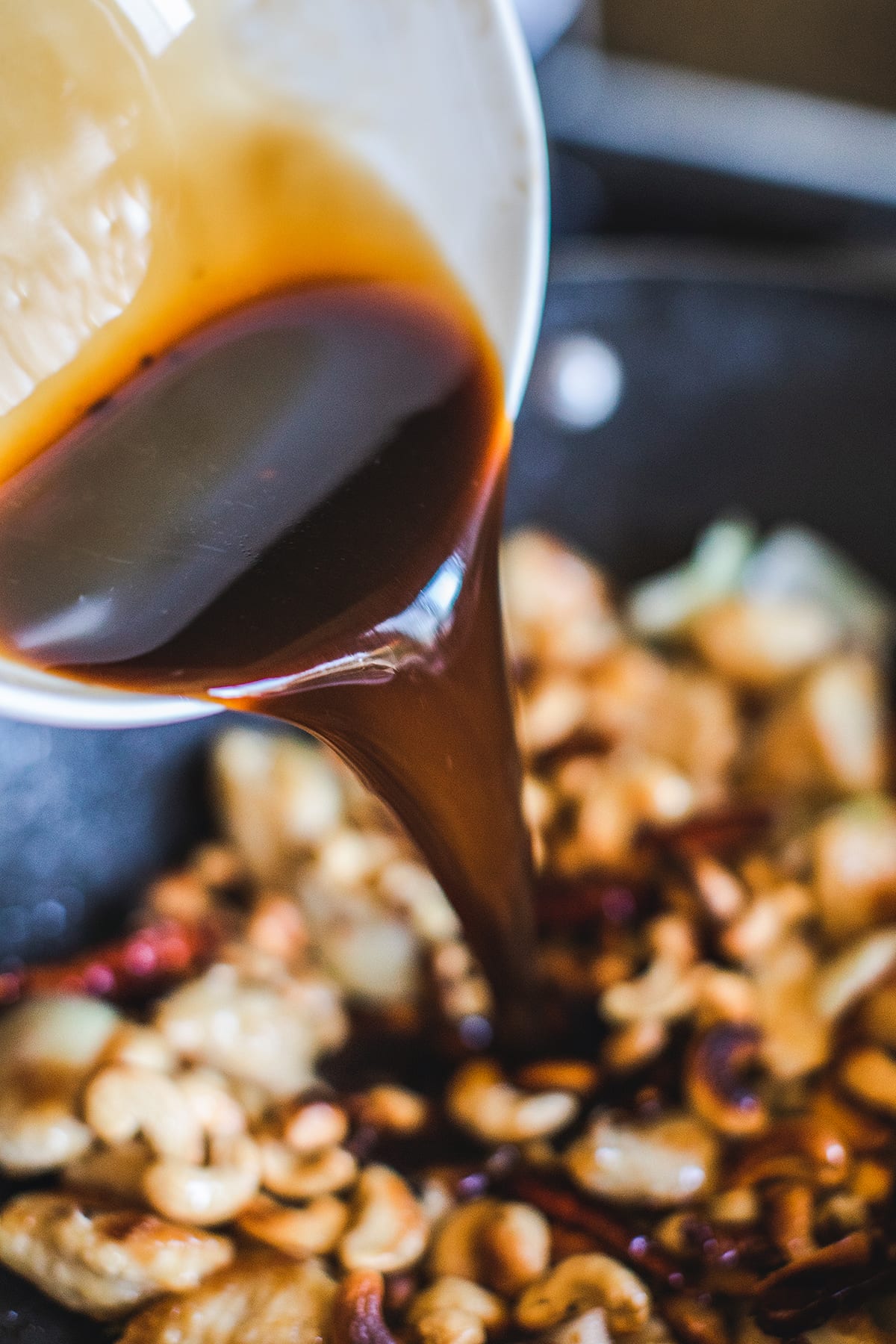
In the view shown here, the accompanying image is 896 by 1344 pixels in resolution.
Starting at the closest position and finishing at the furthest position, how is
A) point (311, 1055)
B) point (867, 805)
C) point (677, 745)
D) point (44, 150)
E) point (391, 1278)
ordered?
point (44, 150)
point (391, 1278)
point (311, 1055)
point (867, 805)
point (677, 745)

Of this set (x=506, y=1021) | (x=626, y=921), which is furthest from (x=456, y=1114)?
(x=626, y=921)

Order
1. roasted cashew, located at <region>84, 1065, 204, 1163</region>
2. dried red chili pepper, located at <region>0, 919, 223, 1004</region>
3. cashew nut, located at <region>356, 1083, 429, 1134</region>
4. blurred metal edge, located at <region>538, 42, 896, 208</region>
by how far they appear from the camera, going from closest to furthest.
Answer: roasted cashew, located at <region>84, 1065, 204, 1163</region>
cashew nut, located at <region>356, 1083, 429, 1134</region>
dried red chili pepper, located at <region>0, 919, 223, 1004</region>
blurred metal edge, located at <region>538, 42, 896, 208</region>

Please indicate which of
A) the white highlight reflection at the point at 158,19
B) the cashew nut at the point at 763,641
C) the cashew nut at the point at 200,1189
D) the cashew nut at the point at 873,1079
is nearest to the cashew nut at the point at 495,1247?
the cashew nut at the point at 200,1189

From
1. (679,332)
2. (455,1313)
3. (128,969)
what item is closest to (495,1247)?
(455,1313)

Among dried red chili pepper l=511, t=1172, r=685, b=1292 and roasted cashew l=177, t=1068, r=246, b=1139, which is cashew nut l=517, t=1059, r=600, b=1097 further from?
roasted cashew l=177, t=1068, r=246, b=1139

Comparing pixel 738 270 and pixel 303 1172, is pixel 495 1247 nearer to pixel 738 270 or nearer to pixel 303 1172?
pixel 303 1172

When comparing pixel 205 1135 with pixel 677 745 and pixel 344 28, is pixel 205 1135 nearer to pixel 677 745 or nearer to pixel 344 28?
pixel 677 745

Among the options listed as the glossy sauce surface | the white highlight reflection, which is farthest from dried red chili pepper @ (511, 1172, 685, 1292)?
the white highlight reflection
